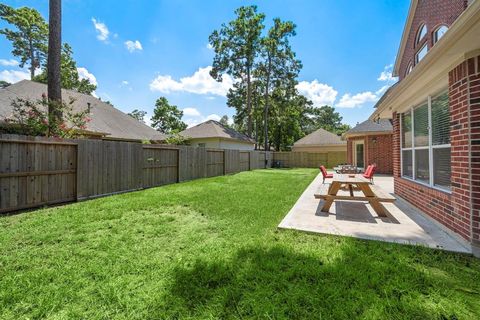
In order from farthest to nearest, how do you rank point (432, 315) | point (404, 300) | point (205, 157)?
point (205, 157) < point (404, 300) < point (432, 315)

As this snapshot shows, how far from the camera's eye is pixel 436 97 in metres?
4.38

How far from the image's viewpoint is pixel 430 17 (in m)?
7.62

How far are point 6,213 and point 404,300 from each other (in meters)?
7.65

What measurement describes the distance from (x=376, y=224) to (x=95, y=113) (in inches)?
759

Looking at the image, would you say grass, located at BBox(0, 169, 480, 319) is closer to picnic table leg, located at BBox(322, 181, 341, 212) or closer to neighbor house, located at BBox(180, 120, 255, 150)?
picnic table leg, located at BBox(322, 181, 341, 212)

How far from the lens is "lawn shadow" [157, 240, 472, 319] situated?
6.54 ft

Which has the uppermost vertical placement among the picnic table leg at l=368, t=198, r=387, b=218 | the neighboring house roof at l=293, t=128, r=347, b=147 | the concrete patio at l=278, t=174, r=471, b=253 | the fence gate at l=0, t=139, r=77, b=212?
the neighboring house roof at l=293, t=128, r=347, b=147

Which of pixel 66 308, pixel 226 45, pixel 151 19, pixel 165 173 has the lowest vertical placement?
pixel 66 308

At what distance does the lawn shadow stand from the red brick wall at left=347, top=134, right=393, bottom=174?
1321cm

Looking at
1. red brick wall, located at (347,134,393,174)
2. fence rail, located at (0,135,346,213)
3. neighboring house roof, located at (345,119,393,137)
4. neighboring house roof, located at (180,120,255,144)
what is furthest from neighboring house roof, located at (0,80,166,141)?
red brick wall, located at (347,134,393,174)

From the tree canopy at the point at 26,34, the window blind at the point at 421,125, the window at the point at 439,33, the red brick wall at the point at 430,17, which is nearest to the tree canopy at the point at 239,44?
the tree canopy at the point at 26,34

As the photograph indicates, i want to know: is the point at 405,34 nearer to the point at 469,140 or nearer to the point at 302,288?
the point at 469,140

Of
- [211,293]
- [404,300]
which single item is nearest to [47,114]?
[211,293]

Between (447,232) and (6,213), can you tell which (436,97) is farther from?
(6,213)
